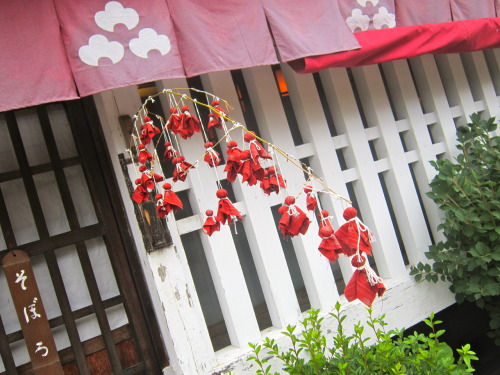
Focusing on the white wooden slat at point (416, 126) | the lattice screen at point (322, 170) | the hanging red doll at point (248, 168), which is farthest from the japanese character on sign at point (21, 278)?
the white wooden slat at point (416, 126)

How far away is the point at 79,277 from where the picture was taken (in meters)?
3.17

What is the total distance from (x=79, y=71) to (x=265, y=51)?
3.94 ft

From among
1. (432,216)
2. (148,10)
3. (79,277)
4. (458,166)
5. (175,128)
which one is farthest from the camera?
(432,216)

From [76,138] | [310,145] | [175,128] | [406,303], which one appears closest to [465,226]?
[406,303]

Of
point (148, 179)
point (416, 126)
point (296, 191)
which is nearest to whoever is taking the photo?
point (148, 179)

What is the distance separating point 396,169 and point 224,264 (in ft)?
6.12

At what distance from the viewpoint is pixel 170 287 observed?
294cm

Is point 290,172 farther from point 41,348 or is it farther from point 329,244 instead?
point 41,348

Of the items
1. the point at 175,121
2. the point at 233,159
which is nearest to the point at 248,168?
the point at 233,159

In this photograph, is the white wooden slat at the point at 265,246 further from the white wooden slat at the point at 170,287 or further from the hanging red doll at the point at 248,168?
the hanging red doll at the point at 248,168

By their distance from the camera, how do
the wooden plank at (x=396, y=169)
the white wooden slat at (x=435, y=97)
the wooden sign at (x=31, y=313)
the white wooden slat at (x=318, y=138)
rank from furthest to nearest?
the white wooden slat at (x=435, y=97) < the wooden plank at (x=396, y=169) < the white wooden slat at (x=318, y=138) < the wooden sign at (x=31, y=313)

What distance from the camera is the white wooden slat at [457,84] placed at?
14.8 ft

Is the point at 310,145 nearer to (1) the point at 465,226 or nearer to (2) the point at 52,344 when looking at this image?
(1) the point at 465,226

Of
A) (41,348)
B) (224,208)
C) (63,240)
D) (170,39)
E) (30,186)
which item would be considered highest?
(170,39)
